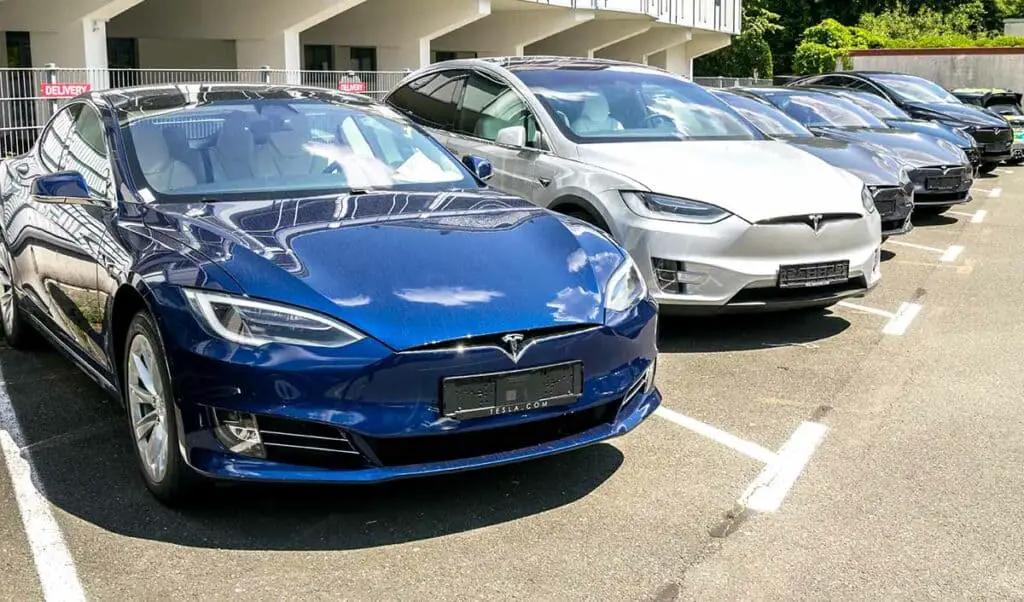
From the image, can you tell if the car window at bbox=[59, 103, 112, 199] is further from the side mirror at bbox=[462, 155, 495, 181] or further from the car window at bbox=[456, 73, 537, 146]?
the car window at bbox=[456, 73, 537, 146]

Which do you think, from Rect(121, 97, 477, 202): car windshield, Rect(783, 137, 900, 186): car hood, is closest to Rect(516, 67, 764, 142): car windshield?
Rect(783, 137, 900, 186): car hood

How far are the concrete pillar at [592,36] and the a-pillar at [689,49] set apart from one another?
8.12 metres

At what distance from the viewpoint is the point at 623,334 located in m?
3.97

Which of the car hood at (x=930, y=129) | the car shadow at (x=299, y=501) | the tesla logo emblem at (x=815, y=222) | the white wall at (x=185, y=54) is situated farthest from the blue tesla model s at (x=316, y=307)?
the white wall at (x=185, y=54)

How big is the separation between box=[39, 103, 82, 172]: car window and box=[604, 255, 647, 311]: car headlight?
290 centimetres

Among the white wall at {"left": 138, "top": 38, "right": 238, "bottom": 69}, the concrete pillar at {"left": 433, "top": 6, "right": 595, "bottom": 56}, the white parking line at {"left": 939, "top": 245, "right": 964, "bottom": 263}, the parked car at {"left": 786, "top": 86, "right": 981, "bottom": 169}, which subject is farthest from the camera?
the concrete pillar at {"left": 433, "top": 6, "right": 595, "bottom": 56}

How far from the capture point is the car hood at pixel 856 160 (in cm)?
906

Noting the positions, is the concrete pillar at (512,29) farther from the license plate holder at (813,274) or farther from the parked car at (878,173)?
the license plate holder at (813,274)

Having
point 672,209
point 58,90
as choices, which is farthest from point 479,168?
point 58,90

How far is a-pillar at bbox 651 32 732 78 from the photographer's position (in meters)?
45.3

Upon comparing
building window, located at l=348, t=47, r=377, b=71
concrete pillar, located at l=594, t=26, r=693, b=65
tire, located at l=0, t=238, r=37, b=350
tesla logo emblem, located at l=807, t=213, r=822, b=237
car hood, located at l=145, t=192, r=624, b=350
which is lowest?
tire, located at l=0, t=238, r=37, b=350

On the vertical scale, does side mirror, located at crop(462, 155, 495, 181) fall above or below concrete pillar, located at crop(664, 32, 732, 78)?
below

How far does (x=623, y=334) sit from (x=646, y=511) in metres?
0.64

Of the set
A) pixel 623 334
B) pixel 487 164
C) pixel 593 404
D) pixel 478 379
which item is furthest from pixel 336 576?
pixel 487 164
